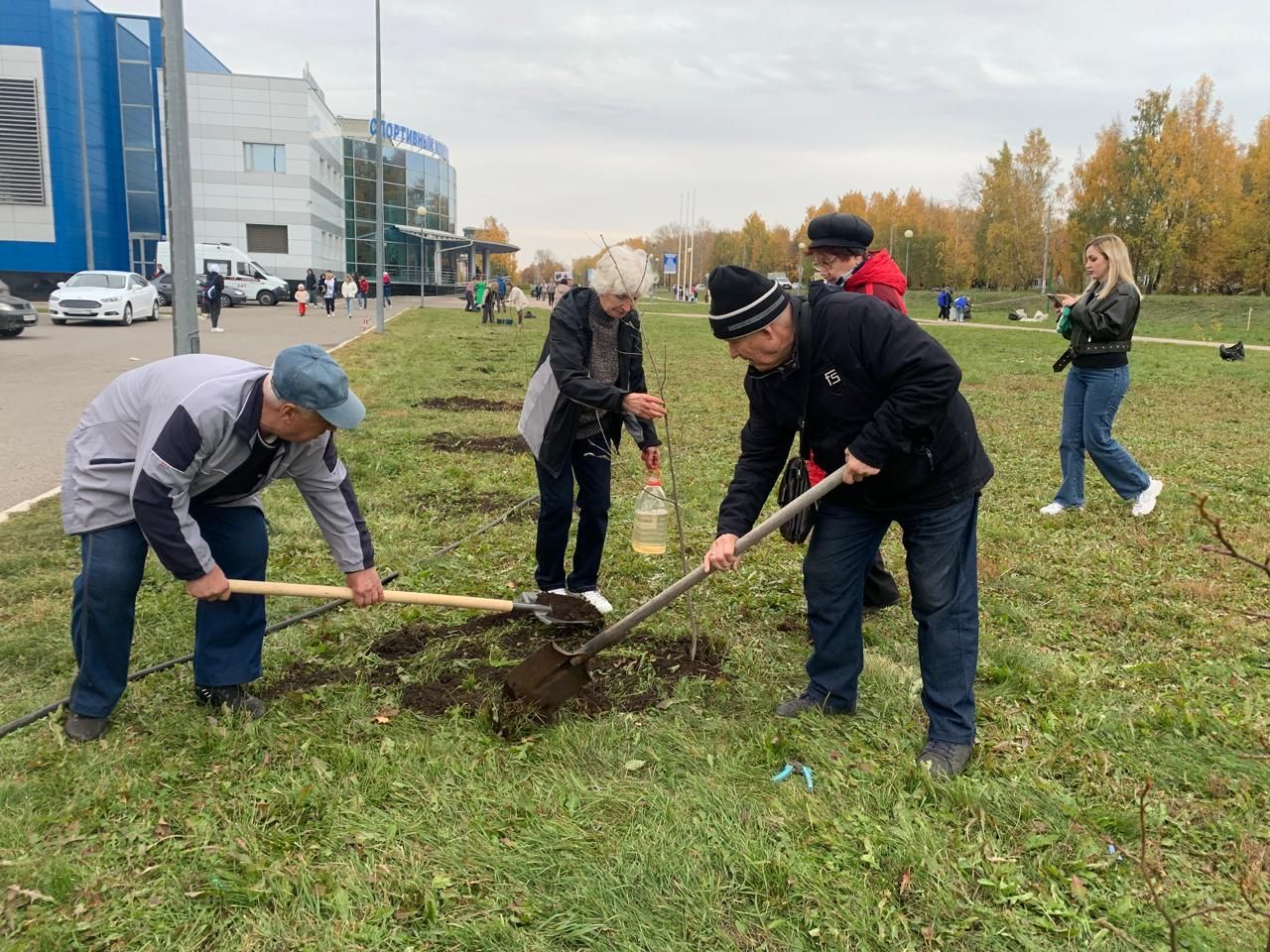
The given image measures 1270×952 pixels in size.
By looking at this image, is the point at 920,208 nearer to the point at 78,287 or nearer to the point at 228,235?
the point at 228,235

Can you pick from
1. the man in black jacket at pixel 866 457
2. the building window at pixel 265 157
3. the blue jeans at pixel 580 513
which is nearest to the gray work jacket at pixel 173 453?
the blue jeans at pixel 580 513

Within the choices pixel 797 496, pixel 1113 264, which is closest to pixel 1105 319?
pixel 1113 264

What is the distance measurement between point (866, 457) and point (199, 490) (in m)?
2.33

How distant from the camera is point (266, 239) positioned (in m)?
52.0

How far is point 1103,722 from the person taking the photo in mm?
3523

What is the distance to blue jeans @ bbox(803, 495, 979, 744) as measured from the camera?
10.5 ft

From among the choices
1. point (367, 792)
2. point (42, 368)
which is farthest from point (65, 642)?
point (42, 368)

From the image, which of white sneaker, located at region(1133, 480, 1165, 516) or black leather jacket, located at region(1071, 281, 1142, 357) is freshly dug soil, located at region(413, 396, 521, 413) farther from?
white sneaker, located at region(1133, 480, 1165, 516)

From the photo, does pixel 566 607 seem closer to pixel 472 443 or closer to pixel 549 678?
pixel 549 678

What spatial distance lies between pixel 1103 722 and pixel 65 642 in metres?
4.48

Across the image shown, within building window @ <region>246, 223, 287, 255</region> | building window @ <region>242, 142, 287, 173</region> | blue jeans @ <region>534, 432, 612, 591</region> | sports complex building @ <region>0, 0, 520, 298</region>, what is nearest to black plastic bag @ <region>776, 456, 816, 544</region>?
blue jeans @ <region>534, 432, 612, 591</region>

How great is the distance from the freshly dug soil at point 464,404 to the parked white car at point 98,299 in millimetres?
16922

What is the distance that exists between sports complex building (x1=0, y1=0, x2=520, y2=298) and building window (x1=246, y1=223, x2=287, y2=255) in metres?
0.06

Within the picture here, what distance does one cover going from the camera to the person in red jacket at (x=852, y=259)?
181 inches
